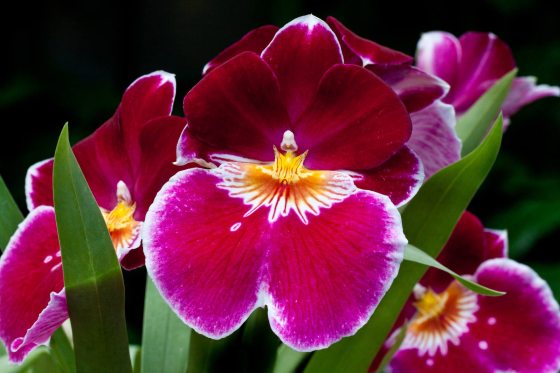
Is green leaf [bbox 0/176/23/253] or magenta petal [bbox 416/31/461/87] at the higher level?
magenta petal [bbox 416/31/461/87]

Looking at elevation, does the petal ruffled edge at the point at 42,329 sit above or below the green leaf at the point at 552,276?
above

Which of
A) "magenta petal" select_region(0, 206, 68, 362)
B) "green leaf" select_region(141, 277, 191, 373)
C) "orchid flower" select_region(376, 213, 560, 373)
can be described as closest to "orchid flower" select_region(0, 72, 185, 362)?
"magenta petal" select_region(0, 206, 68, 362)

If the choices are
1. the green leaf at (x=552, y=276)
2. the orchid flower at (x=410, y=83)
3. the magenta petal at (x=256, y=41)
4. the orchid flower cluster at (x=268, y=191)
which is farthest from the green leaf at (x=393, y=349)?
the green leaf at (x=552, y=276)

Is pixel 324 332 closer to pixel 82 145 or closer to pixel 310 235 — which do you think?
pixel 310 235

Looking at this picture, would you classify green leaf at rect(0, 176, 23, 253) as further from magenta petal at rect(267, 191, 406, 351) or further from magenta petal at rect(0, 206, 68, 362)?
magenta petal at rect(267, 191, 406, 351)

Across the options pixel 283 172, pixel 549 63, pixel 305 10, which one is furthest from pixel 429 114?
pixel 305 10

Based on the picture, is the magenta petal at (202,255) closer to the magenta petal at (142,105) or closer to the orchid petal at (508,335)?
the magenta petal at (142,105)

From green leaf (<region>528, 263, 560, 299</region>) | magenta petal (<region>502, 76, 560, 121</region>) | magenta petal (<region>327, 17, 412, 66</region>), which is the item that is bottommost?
green leaf (<region>528, 263, 560, 299</region>)
